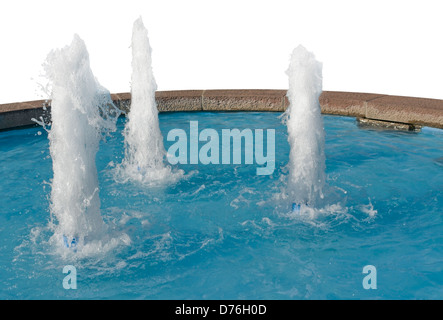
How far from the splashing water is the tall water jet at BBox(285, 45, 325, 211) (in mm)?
2092

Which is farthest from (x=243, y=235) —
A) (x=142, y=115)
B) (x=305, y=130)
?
(x=142, y=115)

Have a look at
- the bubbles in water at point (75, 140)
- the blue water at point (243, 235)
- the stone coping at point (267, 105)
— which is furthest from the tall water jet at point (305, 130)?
the stone coping at point (267, 105)

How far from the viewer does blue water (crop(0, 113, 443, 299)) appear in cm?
420

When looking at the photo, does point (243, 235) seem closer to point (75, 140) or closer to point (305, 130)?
point (305, 130)

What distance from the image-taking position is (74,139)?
450cm

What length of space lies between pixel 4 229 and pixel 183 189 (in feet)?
6.74

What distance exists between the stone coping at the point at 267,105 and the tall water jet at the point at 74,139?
3.48m

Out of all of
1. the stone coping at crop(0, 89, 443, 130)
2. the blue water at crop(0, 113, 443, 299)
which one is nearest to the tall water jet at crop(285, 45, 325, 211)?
the blue water at crop(0, 113, 443, 299)

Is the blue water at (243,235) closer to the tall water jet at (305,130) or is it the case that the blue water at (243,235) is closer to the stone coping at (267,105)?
the tall water jet at (305,130)

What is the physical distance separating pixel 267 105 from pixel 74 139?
5670 millimetres

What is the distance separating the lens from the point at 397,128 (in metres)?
8.36

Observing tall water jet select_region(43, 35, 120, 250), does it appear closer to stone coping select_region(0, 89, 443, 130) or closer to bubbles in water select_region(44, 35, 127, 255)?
bubbles in water select_region(44, 35, 127, 255)
